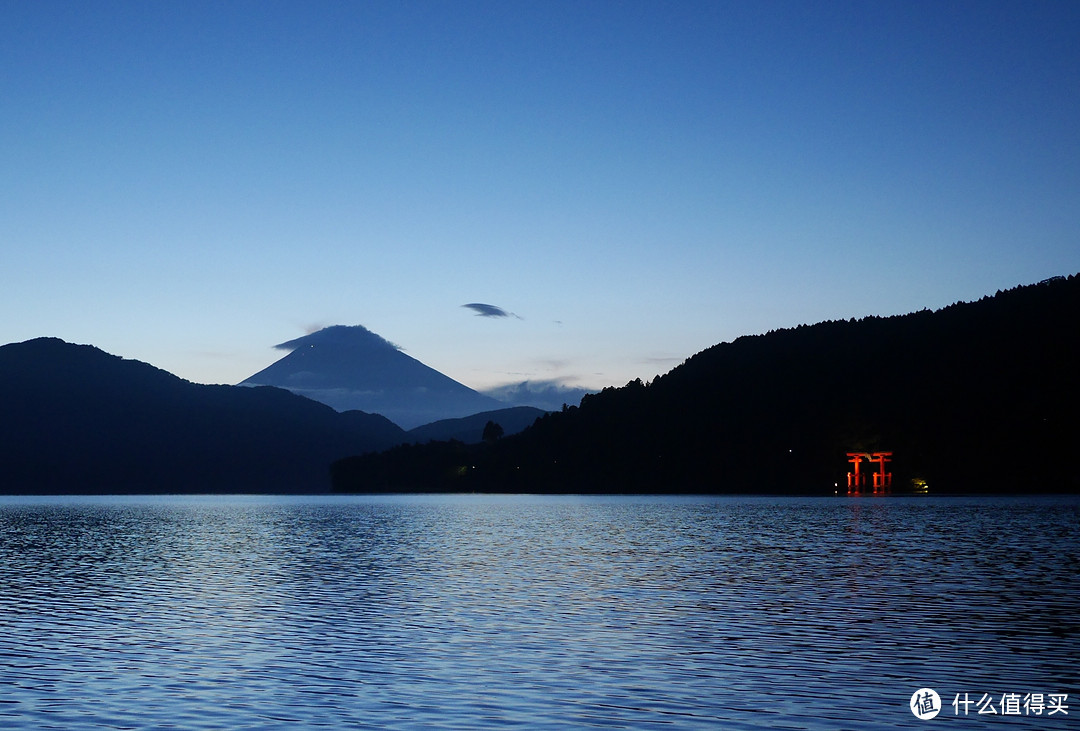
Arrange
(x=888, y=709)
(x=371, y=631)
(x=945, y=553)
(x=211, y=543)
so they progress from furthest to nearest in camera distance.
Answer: (x=211, y=543), (x=945, y=553), (x=371, y=631), (x=888, y=709)

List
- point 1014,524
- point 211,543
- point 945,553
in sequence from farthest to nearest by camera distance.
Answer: point 1014,524 → point 211,543 → point 945,553

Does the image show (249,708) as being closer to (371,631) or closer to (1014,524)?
(371,631)

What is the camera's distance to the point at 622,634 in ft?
101

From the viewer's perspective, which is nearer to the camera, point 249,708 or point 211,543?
point 249,708

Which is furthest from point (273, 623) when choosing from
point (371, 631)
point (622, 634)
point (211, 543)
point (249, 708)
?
point (211, 543)

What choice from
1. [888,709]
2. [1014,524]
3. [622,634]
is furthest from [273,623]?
[1014,524]

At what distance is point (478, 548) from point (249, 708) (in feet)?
160

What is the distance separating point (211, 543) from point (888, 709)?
65.6 meters

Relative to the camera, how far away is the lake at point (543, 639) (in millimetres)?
21000

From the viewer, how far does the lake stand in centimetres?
2100

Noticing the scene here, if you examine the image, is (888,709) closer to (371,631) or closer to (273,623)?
(371,631)

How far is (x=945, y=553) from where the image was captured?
61000mm

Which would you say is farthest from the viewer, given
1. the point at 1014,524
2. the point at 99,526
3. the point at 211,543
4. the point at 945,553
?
the point at 99,526

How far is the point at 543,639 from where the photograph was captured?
2991 centimetres
